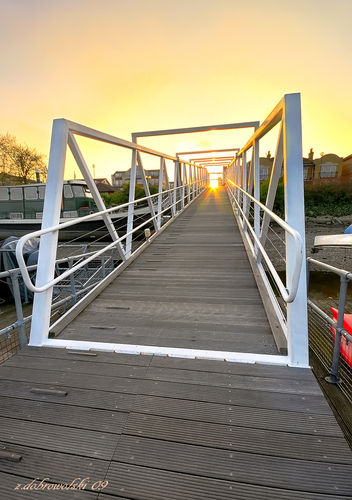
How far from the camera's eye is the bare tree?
25594 mm

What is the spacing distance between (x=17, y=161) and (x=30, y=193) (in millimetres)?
14976

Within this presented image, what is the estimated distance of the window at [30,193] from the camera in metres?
15.4

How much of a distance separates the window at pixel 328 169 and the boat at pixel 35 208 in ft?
127

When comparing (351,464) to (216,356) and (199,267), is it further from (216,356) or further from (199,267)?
(199,267)

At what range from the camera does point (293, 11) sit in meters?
5.40

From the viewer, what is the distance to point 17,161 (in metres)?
26.3

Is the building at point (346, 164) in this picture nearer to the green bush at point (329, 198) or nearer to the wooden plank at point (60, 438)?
the green bush at point (329, 198)

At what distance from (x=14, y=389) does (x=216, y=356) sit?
134cm

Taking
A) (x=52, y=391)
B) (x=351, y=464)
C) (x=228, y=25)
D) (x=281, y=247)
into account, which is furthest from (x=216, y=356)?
(x=281, y=247)

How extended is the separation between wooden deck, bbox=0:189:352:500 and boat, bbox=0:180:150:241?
13.1 meters

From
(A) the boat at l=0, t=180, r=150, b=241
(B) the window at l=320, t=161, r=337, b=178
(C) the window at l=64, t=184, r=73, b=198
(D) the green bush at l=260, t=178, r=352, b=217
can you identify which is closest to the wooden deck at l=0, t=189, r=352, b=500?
(A) the boat at l=0, t=180, r=150, b=241

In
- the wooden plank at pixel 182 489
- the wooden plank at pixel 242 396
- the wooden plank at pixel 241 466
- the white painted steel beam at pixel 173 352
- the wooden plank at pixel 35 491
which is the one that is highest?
the white painted steel beam at pixel 173 352

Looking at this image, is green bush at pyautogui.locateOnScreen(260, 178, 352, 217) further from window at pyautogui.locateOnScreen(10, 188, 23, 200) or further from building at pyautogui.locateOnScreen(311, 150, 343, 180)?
window at pyautogui.locateOnScreen(10, 188, 23, 200)

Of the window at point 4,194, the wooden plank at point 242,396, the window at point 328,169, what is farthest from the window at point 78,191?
the window at point 328,169
